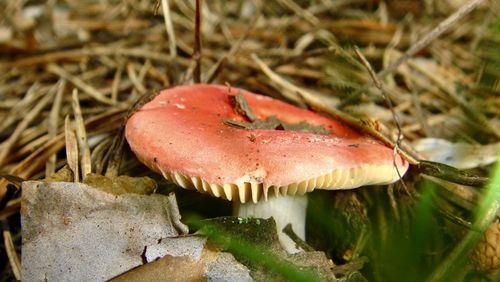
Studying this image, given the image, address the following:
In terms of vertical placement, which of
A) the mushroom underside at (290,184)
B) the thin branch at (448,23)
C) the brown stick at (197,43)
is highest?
the thin branch at (448,23)

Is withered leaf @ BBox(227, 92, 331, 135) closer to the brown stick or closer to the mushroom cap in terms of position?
the mushroom cap

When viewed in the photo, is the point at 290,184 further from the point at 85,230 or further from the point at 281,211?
the point at 85,230

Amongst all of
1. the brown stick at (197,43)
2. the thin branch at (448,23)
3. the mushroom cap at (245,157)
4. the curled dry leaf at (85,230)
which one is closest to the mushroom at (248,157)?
the mushroom cap at (245,157)

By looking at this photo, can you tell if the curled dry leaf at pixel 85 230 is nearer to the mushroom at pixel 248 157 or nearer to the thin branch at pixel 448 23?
the mushroom at pixel 248 157

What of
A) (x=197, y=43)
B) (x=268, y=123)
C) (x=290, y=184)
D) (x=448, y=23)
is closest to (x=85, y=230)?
(x=290, y=184)

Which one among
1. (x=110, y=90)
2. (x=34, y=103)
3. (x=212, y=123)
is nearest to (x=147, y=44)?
(x=110, y=90)

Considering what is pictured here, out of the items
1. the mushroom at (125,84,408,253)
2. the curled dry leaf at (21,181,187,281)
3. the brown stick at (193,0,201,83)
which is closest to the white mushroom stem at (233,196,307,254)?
the mushroom at (125,84,408,253)

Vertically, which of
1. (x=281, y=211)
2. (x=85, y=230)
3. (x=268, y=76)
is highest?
(x=268, y=76)
